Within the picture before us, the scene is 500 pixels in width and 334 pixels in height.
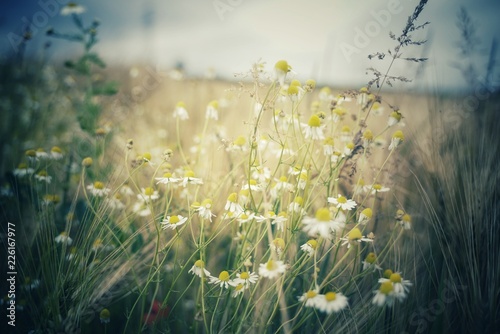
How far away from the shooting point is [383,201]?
5.17 feet

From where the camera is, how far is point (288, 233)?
43.0 inches

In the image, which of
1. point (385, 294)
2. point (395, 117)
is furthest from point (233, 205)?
point (395, 117)

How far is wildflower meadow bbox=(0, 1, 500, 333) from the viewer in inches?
39.8

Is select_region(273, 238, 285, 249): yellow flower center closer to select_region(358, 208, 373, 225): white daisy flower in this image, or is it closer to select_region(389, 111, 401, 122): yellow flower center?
select_region(358, 208, 373, 225): white daisy flower

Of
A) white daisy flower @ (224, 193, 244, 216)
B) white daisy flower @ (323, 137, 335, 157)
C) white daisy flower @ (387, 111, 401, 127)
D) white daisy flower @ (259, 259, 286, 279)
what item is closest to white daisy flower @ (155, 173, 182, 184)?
white daisy flower @ (224, 193, 244, 216)

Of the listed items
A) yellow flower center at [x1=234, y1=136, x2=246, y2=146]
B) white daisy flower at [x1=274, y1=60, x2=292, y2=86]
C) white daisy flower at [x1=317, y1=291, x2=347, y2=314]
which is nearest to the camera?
white daisy flower at [x1=317, y1=291, x2=347, y2=314]

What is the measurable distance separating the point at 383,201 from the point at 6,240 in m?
1.77

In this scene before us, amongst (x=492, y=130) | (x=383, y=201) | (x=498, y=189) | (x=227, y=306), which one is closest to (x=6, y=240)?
(x=227, y=306)

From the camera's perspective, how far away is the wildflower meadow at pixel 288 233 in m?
1.01

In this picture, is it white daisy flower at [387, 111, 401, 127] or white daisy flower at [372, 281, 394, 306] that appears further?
white daisy flower at [387, 111, 401, 127]

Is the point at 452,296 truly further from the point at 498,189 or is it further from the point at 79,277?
the point at 79,277

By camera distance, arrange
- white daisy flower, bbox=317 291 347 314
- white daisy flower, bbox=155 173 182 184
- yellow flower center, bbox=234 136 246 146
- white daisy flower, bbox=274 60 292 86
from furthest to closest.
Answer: yellow flower center, bbox=234 136 246 146, white daisy flower, bbox=155 173 182 184, white daisy flower, bbox=274 60 292 86, white daisy flower, bbox=317 291 347 314

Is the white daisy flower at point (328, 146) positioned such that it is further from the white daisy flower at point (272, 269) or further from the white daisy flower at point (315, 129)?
the white daisy flower at point (272, 269)

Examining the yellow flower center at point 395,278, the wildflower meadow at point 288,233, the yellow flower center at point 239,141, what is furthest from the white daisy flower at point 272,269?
the yellow flower center at point 239,141
